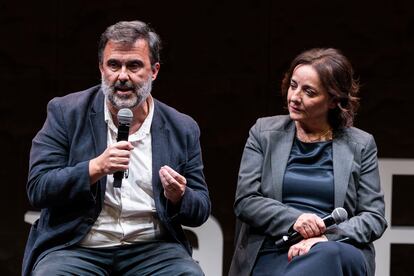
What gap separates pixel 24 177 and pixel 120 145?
6.51 feet

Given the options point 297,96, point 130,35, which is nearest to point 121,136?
point 130,35

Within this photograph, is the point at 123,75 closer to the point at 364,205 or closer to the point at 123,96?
the point at 123,96

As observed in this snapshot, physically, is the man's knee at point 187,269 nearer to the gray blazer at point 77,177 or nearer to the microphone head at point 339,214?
the gray blazer at point 77,177

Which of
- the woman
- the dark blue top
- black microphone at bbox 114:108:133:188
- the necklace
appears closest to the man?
black microphone at bbox 114:108:133:188

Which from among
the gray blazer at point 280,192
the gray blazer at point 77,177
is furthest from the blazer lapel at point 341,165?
the gray blazer at point 77,177

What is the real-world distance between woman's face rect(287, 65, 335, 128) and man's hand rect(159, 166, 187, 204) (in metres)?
0.62

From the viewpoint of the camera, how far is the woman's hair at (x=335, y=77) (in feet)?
14.1

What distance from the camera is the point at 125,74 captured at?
4086 mm

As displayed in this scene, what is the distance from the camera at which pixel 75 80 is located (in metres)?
5.54

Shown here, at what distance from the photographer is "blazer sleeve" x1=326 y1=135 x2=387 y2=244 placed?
419 centimetres

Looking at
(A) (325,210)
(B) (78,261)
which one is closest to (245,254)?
(A) (325,210)

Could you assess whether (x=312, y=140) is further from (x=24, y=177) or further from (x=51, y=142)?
(x=24, y=177)

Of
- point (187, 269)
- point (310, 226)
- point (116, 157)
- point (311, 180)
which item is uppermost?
point (116, 157)

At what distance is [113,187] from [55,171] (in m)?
0.24
